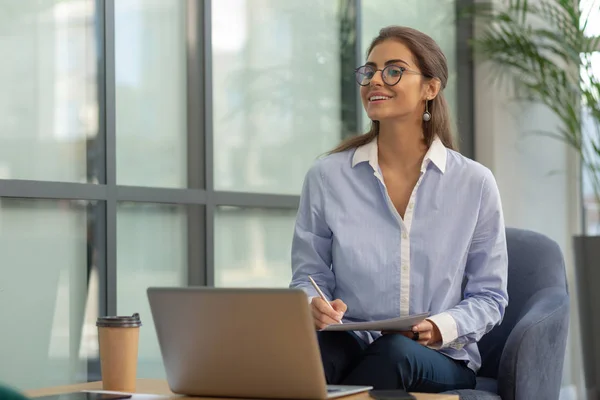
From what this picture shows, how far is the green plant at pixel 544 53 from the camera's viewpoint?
444 centimetres

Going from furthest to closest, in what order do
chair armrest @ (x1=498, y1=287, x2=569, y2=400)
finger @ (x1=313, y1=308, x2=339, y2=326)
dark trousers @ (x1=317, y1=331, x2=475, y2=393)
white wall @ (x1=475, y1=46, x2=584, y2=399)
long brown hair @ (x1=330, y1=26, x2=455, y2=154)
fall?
white wall @ (x1=475, y1=46, x2=584, y2=399) < long brown hair @ (x1=330, y1=26, x2=455, y2=154) < chair armrest @ (x1=498, y1=287, x2=569, y2=400) < finger @ (x1=313, y1=308, x2=339, y2=326) < dark trousers @ (x1=317, y1=331, x2=475, y2=393)

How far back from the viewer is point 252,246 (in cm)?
361

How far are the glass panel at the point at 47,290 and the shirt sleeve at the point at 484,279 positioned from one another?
1198 millimetres

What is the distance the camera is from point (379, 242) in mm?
2301

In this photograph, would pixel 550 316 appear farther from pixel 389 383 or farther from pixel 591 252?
pixel 591 252

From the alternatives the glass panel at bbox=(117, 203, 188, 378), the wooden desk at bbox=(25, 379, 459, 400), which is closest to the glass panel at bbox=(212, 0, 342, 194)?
the glass panel at bbox=(117, 203, 188, 378)

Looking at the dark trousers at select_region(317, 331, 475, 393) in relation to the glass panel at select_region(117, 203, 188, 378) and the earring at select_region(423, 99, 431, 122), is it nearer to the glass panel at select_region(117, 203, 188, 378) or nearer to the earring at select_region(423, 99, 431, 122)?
the earring at select_region(423, 99, 431, 122)

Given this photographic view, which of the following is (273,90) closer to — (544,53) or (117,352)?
(544,53)

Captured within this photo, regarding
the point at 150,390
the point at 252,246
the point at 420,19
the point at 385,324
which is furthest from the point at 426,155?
the point at 420,19

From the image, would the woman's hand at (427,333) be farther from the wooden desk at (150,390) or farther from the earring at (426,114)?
the earring at (426,114)

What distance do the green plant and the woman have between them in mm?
2172

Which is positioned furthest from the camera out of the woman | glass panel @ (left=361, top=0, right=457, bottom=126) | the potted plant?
the potted plant

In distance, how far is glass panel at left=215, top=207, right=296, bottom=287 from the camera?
3.46m

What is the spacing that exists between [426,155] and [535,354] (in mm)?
534
